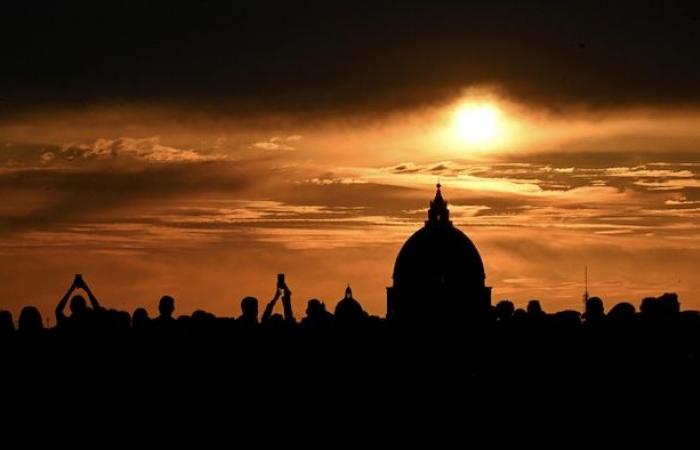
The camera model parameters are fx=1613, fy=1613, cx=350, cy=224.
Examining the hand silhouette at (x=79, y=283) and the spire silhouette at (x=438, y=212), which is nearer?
the hand silhouette at (x=79, y=283)

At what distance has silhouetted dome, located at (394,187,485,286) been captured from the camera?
437 ft

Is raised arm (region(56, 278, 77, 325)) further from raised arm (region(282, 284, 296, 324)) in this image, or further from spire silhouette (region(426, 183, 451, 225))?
spire silhouette (region(426, 183, 451, 225))

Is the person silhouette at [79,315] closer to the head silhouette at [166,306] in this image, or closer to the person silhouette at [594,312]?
the head silhouette at [166,306]

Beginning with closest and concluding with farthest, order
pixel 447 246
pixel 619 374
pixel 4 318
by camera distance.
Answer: pixel 4 318
pixel 619 374
pixel 447 246

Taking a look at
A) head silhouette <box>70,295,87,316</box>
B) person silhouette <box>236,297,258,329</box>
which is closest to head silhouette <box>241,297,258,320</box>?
person silhouette <box>236,297,258,329</box>

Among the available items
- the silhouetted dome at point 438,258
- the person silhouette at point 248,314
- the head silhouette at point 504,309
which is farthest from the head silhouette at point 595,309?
the silhouetted dome at point 438,258

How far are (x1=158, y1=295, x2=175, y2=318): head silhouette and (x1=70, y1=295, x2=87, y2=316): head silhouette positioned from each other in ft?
3.21

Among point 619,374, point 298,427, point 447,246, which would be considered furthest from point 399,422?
point 447,246

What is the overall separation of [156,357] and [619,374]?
610 centimetres

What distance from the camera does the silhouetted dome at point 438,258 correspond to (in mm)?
133250

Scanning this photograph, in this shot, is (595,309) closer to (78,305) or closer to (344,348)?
(344,348)

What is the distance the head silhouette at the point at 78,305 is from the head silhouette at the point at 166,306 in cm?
98

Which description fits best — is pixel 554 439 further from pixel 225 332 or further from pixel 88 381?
pixel 88 381

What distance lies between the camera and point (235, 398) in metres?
20.8
